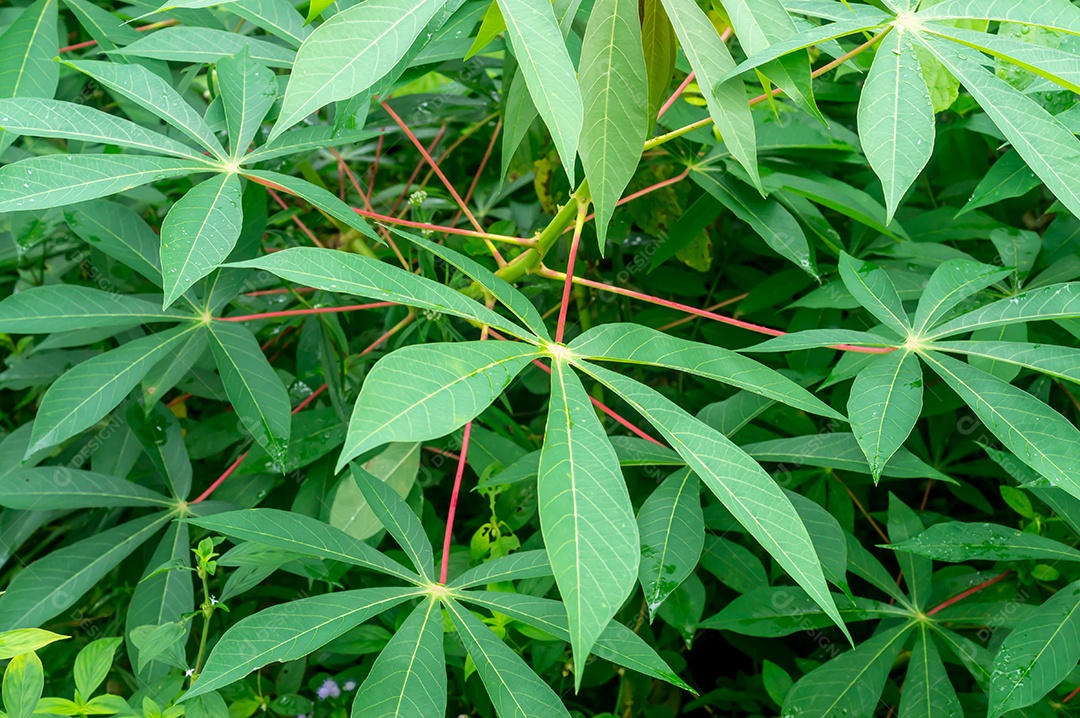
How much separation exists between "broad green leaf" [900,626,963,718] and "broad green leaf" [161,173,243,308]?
2.97 ft

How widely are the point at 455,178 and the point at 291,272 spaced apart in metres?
1.08

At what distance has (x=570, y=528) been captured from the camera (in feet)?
1.89

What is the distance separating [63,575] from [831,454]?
972 mm

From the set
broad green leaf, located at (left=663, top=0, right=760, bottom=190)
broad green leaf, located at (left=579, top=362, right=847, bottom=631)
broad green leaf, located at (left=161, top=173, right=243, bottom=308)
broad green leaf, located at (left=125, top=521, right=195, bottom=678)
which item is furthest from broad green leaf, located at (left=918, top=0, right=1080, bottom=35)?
broad green leaf, located at (left=125, top=521, right=195, bottom=678)

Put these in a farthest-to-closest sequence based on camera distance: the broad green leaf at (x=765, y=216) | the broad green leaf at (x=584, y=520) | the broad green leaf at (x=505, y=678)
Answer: the broad green leaf at (x=765, y=216) → the broad green leaf at (x=505, y=678) → the broad green leaf at (x=584, y=520)

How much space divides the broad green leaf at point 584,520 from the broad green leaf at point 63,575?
729mm

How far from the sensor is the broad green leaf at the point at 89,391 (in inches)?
36.8

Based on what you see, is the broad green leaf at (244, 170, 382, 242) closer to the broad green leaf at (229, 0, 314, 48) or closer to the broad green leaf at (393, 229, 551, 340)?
A: the broad green leaf at (393, 229, 551, 340)

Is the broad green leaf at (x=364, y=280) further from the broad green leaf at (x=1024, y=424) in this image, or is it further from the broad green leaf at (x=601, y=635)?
the broad green leaf at (x=1024, y=424)

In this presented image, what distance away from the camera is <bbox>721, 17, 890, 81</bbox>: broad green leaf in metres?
0.67

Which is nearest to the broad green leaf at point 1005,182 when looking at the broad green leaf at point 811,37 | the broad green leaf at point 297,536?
the broad green leaf at point 811,37

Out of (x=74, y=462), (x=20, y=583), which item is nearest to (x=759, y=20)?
(x=20, y=583)

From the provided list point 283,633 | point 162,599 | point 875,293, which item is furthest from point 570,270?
point 162,599

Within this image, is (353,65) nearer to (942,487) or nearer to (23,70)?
(23,70)
